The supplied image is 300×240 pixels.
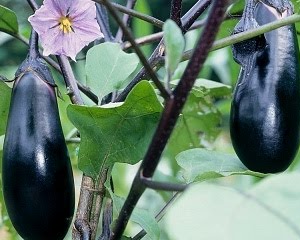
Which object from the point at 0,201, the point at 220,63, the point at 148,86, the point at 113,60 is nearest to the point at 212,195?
the point at 148,86

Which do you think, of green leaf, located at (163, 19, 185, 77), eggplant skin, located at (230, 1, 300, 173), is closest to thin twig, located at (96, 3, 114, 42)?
eggplant skin, located at (230, 1, 300, 173)

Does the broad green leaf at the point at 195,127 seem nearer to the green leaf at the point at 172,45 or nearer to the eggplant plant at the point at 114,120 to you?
the eggplant plant at the point at 114,120

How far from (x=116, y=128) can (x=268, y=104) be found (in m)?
0.11

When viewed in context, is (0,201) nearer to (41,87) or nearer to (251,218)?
(41,87)

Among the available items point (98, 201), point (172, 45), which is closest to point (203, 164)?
point (98, 201)

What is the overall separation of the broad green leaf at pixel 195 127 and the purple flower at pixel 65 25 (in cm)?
30

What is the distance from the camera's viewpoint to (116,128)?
50cm

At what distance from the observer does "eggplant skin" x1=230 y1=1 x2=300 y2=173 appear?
0.48m

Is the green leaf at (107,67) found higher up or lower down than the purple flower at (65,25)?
lower down

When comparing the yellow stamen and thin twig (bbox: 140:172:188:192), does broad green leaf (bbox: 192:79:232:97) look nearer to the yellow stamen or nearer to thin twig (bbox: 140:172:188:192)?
the yellow stamen

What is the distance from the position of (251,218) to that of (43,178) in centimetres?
21

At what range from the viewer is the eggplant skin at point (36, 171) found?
0.47 metres

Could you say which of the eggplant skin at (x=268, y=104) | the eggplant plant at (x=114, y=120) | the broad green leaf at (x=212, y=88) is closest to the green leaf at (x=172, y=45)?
the eggplant plant at (x=114, y=120)

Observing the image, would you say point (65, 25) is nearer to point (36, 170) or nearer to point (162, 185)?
point (36, 170)
